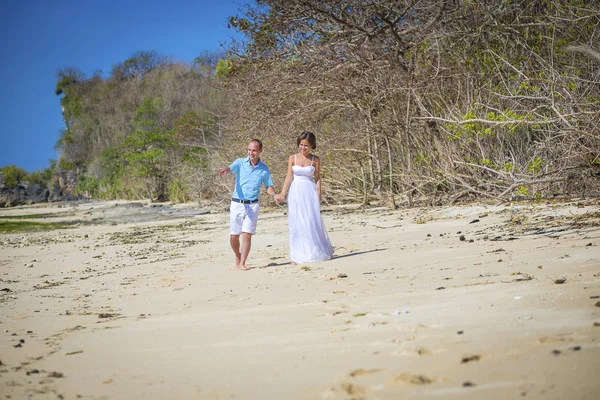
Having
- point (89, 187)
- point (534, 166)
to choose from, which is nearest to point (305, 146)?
point (534, 166)

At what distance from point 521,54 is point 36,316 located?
11113mm

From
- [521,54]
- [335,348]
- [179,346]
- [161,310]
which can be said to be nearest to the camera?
[335,348]

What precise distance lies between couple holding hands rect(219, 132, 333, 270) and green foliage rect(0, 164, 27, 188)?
6491 centimetres

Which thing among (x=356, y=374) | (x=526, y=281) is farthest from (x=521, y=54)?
(x=356, y=374)

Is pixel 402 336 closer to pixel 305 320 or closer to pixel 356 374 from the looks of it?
pixel 356 374

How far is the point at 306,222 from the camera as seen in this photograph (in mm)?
8609

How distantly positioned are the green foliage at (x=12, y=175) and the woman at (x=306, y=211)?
6504 centimetres

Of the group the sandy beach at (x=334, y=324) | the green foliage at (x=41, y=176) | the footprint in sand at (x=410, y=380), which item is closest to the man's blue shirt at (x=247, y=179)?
the sandy beach at (x=334, y=324)

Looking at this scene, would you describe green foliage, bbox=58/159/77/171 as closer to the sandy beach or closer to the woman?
the sandy beach

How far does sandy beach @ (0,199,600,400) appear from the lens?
3.04 meters

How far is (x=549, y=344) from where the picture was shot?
320 centimetres

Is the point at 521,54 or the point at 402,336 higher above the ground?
the point at 521,54

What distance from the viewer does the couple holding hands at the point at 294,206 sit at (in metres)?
8.49

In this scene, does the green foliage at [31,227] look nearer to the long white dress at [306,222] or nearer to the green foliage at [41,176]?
the long white dress at [306,222]
